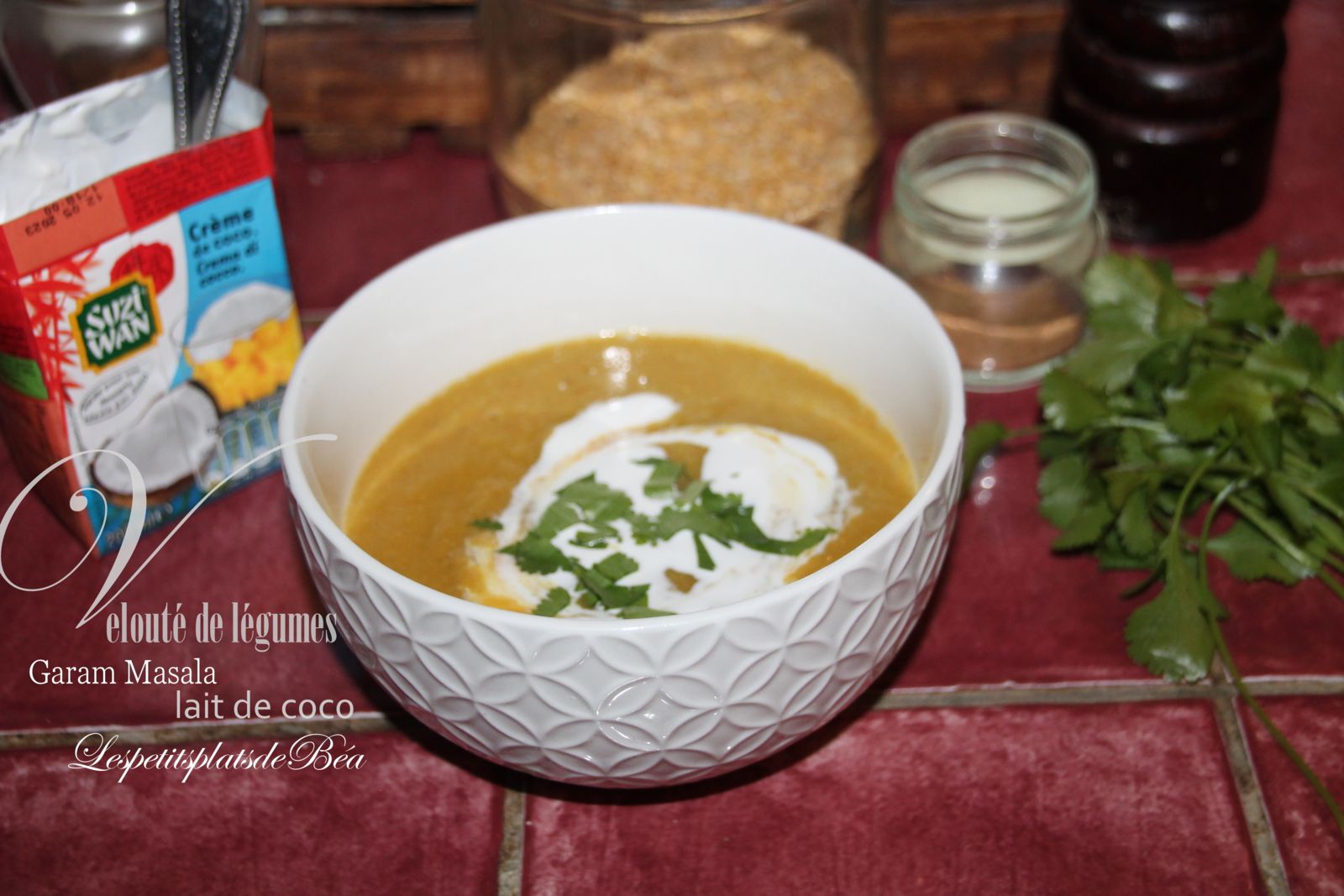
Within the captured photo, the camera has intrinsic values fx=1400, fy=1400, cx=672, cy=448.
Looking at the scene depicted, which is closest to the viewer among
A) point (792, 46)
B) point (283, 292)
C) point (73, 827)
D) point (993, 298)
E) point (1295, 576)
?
point (73, 827)

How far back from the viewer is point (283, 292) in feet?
3.52

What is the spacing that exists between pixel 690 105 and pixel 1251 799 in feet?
2.49

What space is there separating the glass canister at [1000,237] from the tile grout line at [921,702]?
0.34 m

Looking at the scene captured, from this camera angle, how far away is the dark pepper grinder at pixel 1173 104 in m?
1.23

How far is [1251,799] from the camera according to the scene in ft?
2.80

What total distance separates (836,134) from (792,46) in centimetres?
12

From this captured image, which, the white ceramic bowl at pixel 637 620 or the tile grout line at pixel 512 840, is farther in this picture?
the tile grout line at pixel 512 840

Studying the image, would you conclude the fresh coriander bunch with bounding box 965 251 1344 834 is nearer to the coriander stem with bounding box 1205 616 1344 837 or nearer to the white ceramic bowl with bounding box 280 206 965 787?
the coriander stem with bounding box 1205 616 1344 837

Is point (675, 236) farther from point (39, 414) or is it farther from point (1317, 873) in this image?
point (1317, 873)

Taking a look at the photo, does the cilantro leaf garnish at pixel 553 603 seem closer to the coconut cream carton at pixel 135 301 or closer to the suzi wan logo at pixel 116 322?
the coconut cream carton at pixel 135 301

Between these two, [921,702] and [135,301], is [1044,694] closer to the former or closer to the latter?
[921,702]

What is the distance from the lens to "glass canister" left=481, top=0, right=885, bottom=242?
1.25m

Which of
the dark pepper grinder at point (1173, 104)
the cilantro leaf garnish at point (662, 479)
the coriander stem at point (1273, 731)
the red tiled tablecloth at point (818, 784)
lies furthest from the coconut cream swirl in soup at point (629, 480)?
the dark pepper grinder at point (1173, 104)

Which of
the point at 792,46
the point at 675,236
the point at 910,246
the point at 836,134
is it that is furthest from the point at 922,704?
the point at 792,46
